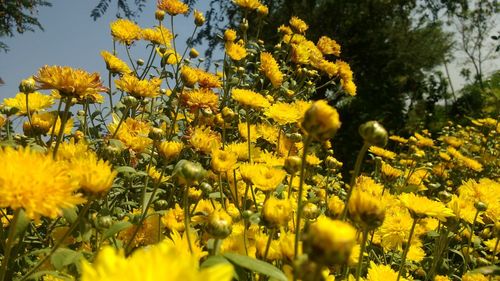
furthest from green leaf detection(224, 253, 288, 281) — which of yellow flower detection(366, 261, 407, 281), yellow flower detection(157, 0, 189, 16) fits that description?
yellow flower detection(157, 0, 189, 16)

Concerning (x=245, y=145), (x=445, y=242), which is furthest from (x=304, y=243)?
(x=445, y=242)

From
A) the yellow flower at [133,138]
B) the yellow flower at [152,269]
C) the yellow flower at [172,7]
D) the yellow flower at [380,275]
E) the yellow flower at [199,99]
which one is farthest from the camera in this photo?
the yellow flower at [172,7]

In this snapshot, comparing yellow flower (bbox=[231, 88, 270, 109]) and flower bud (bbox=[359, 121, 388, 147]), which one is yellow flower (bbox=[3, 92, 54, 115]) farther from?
flower bud (bbox=[359, 121, 388, 147])

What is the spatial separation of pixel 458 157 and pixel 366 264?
300cm

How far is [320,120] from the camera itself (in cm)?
86

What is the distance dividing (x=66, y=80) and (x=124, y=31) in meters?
1.64

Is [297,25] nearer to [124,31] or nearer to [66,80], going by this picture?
[124,31]

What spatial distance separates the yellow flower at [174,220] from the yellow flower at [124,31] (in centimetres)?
161

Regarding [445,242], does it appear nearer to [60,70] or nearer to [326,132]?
[326,132]

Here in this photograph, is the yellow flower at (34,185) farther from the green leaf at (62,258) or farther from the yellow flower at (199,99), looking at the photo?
the yellow flower at (199,99)

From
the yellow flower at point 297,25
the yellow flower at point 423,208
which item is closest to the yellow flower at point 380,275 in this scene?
the yellow flower at point 423,208

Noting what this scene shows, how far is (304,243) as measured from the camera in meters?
0.63

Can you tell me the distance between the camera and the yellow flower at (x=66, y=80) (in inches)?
45.8

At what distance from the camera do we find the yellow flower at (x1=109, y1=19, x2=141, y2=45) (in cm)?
270
